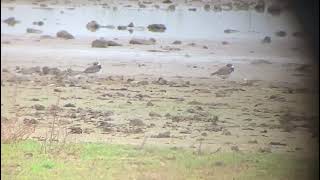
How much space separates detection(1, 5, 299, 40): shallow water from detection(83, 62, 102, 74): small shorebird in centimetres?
11

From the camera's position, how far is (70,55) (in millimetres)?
3076

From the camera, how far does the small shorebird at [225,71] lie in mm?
3078

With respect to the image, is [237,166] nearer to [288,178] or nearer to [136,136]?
[288,178]

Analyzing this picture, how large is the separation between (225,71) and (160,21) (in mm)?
318

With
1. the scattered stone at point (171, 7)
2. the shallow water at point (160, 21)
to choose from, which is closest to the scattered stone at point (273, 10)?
the shallow water at point (160, 21)

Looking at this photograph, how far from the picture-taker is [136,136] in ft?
10.2

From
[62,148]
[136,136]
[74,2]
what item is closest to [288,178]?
[136,136]

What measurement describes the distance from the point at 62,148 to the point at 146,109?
359 mm

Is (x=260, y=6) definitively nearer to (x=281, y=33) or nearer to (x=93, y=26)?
(x=281, y=33)

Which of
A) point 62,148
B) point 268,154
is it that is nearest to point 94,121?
point 62,148

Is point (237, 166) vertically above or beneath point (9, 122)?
beneath

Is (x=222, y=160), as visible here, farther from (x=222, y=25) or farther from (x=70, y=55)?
(x=70, y=55)

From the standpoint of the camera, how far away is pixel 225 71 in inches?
121

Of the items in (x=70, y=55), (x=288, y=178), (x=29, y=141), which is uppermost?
(x=70, y=55)
